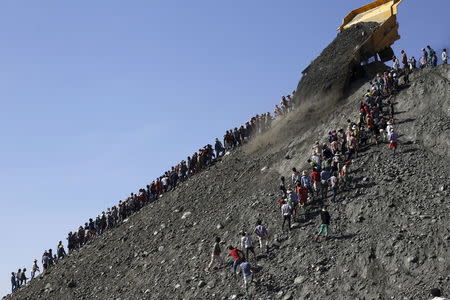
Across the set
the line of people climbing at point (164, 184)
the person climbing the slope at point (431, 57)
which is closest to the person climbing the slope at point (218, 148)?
the line of people climbing at point (164, 184)

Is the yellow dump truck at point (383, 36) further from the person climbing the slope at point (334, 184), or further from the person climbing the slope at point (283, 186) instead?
the person climbing the slope at point (334, 184)

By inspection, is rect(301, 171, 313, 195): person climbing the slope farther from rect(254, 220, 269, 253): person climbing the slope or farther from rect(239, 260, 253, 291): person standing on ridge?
rect(239, 260, 253, 291): person standing on ridge

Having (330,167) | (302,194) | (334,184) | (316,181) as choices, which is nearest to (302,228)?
(302,194)

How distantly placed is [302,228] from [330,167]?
153 inches

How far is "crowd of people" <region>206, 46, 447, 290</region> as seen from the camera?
82.9 feet

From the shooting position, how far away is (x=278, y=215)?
1117 inches

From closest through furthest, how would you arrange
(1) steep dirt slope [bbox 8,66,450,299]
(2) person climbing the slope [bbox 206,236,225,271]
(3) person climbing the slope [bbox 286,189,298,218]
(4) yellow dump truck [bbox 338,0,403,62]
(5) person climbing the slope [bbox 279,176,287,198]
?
(1) steep dirt slope [bbox 8,66,450,299] → (2) person climbing the slope [bbox 206,236,225,271] → (3) person climbing the slope [bbox 286,189,298,218] → (5) person climbing the slope [bbox 279,176,287,198] → (4) yellow dump truck [bbox 338,0,403,62]

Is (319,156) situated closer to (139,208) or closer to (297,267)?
(297,267)

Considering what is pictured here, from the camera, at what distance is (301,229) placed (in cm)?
2605

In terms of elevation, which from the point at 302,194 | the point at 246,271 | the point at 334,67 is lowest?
the point at 246,271

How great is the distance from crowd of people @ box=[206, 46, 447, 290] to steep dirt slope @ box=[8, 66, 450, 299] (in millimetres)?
597

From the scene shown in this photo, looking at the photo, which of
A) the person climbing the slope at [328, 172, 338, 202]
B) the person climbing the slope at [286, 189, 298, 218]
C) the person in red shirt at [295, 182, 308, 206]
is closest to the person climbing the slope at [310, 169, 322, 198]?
the person climbing the slope at [328, 172, 338, 202]

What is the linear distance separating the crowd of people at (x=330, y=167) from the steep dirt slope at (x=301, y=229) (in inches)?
23.5

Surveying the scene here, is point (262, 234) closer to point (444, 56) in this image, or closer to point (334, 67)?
point (334, 67)
